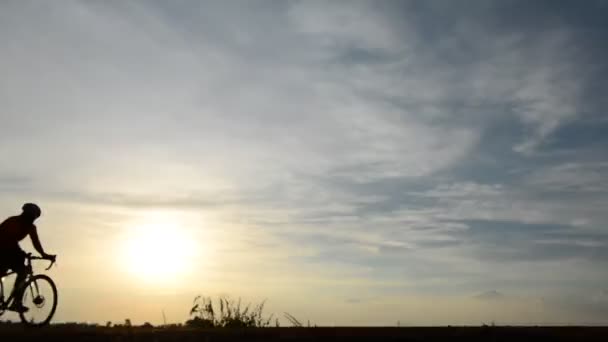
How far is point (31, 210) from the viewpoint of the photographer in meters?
14.7

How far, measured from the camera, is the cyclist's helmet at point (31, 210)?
14.6 m

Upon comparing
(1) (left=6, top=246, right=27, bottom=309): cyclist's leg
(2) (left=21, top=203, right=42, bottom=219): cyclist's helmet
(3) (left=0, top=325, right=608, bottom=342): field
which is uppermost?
(2) (left=21, top=203, right=42, bottom=219): cyclist's helmet

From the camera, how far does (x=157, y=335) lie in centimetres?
955

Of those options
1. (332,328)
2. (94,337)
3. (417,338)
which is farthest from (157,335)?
(417,338)

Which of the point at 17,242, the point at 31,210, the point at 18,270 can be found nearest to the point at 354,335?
the point at 31,210

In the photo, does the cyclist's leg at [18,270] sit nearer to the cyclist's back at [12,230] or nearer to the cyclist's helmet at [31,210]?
the cyclist's back at [12,230]

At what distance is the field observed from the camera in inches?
361

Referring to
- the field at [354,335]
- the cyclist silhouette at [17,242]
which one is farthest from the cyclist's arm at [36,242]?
the field at [354,335]

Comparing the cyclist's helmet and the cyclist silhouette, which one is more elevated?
the cyclist's helmet

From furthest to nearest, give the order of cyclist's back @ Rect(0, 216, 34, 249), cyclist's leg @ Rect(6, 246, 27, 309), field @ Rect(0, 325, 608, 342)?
cyclist's leg @ Rect(6, 246, 27, 309), cyclist's back @ Rect(0, 216, 34, 249), field @ Rect(0, 325, 608, 342)

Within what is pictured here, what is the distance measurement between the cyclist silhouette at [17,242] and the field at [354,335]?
16.3ft

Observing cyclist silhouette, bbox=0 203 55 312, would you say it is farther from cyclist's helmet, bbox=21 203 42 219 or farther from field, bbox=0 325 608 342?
field, bbox=0 325 608 342

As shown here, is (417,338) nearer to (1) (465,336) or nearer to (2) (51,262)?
(1) (465,336)

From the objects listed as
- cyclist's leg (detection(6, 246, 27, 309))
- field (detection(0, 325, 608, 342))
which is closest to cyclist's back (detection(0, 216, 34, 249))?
cyclist's leg (detection(6, 246, 27, 309))
